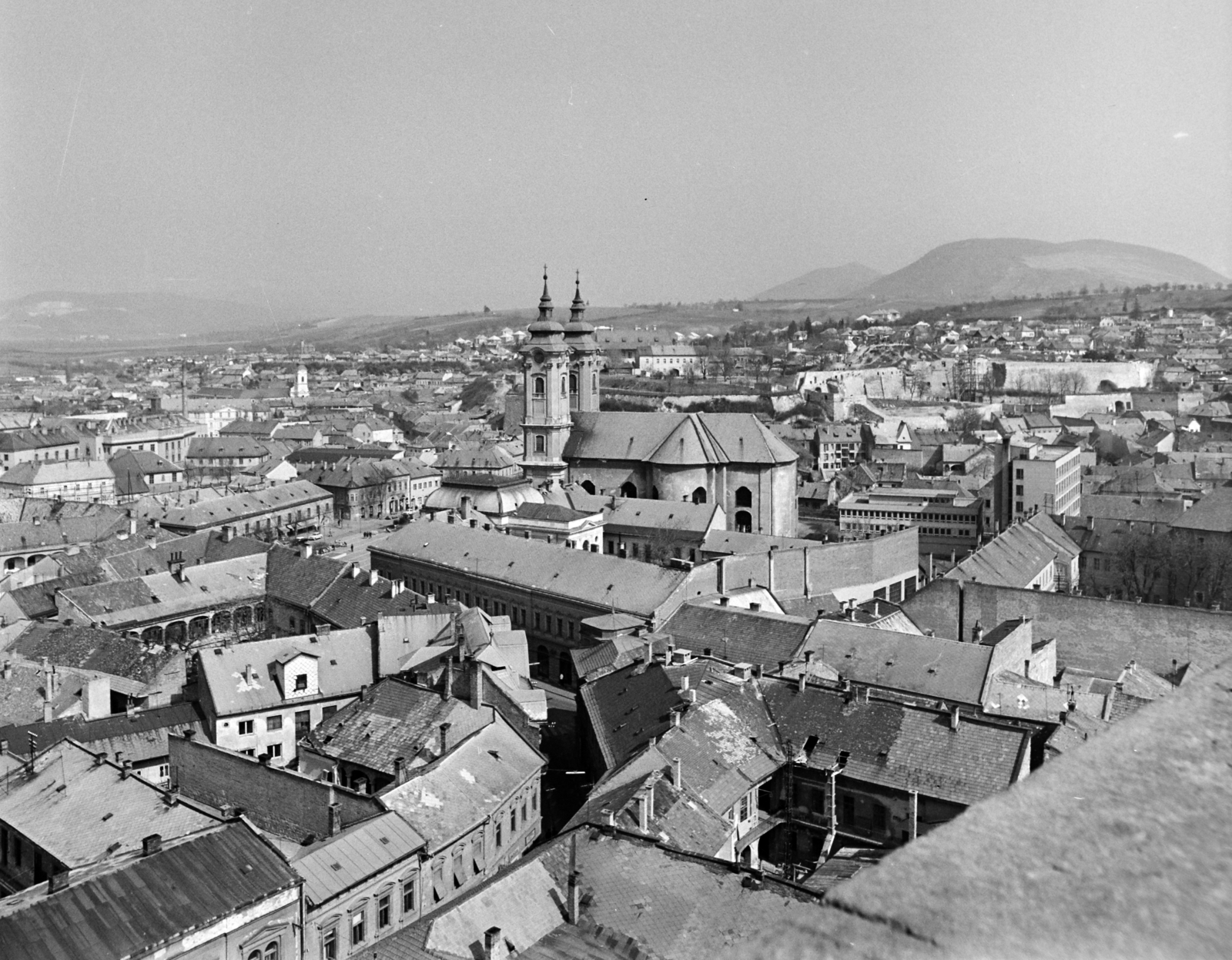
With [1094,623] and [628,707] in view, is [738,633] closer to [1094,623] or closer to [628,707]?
[628,707]

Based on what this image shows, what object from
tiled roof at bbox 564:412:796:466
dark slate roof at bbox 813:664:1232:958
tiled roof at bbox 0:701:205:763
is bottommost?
tiled roof at bbox 0:701:205:763

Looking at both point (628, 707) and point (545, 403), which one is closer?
point (628, 707)

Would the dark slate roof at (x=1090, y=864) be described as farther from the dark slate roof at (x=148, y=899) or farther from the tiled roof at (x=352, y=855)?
the tiled roof at (x=352, y=855)

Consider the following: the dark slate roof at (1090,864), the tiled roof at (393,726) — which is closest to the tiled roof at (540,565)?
the tiled roof at (393,726)

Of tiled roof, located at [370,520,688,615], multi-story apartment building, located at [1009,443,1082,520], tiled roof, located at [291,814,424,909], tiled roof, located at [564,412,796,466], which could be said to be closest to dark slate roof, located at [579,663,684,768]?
tiled roof, located at [291,814,424,909]

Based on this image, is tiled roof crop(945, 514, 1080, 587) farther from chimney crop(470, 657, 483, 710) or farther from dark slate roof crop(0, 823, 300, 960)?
dark slate roof crop(0, 823, 300, 960)

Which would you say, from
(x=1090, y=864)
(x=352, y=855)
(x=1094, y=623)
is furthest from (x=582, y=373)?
(x=1090, y=864)
